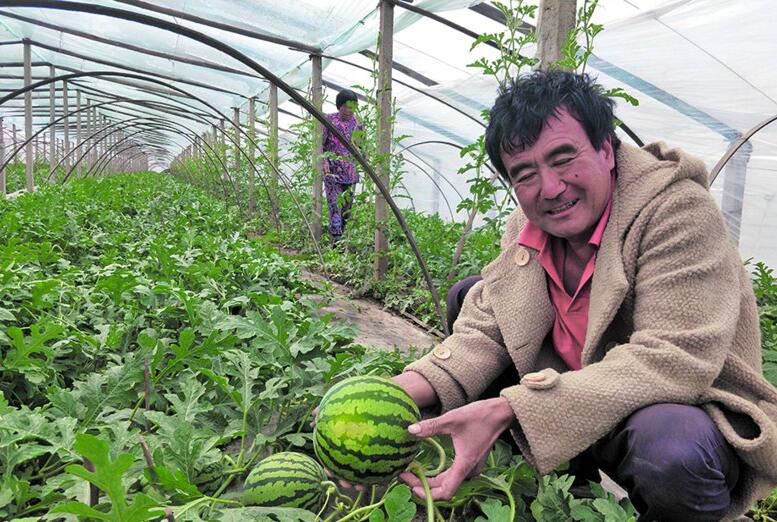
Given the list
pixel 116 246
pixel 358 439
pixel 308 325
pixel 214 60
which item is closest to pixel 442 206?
pixel 214 60

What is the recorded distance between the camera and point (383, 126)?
→ 5.32m

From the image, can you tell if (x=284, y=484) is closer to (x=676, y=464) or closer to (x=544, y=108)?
(x=676, y=464)

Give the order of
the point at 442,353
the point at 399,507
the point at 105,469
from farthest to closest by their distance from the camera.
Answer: the point at 442,353
the point at 399,507
the point at 105,469

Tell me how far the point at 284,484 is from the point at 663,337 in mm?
1008

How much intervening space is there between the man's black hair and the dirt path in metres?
1.88

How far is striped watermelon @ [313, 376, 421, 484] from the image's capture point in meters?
1.41

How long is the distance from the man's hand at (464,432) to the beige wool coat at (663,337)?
0.06 metres

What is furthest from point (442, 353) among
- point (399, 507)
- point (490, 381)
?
point (399, 507)

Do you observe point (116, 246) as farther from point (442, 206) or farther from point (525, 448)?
point (442, 206)

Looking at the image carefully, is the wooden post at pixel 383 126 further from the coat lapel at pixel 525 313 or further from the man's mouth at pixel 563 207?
the man's mouth at pixel 563 207

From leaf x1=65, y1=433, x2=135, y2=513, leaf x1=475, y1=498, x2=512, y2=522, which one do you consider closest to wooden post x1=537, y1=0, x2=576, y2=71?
leaf x1=475, y1=498, x2=512, y2=522

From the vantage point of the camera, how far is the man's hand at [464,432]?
4.64 ft

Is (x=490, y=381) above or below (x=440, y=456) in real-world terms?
above

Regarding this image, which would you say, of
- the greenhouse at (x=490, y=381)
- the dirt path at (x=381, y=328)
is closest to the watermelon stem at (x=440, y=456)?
the greenhouse at (x=490, y=381)
